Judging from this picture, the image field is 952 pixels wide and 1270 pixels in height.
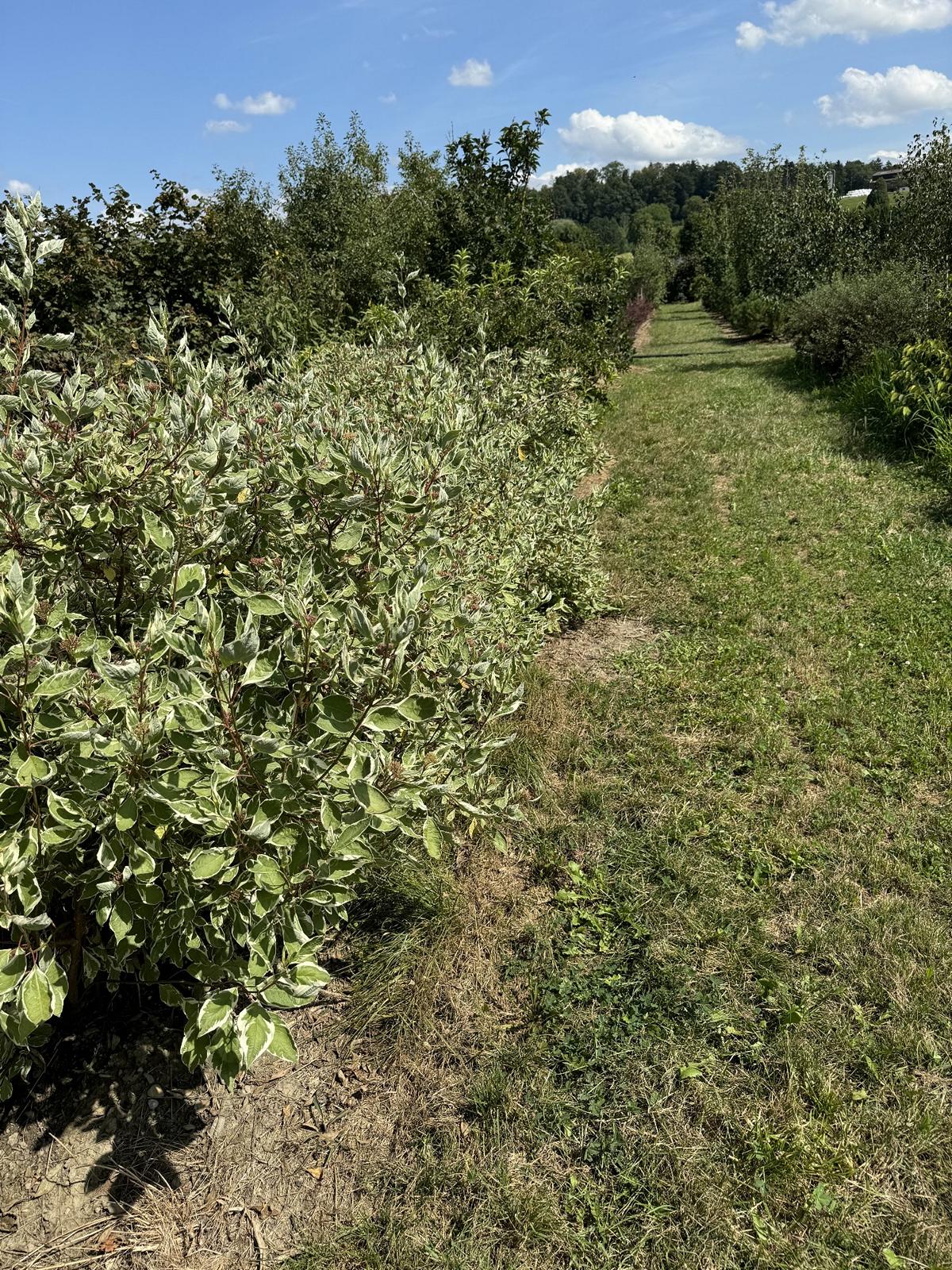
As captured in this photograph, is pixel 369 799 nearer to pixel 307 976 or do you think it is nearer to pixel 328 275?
pixel 307 976

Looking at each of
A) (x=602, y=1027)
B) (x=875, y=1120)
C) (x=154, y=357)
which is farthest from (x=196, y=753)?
(x=875, y=1120)

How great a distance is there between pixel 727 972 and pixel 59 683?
2291 mm

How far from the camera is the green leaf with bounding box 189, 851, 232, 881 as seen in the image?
5.28 ft

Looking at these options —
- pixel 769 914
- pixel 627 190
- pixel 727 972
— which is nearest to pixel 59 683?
pixel 727 972

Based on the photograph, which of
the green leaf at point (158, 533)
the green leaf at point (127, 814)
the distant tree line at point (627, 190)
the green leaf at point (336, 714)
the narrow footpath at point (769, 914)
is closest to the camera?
the green leaf at point (127, 814)

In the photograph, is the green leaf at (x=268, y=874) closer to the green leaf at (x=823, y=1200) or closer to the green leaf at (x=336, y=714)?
the green leaf at (x=336, y=714)

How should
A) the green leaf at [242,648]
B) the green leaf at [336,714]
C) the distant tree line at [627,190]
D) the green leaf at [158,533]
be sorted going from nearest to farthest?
the green leaf at [242,648] → the green leaf at [336,714] → the green leaf at [158,533] → the distant tree line at [627,190]

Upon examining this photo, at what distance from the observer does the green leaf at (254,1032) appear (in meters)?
→ 1.56

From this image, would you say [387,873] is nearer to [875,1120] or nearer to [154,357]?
[875,1120]

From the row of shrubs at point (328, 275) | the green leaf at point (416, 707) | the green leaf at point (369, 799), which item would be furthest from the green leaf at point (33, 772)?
the row of shrubs at point (328, 275)

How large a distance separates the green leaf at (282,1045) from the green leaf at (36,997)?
47 cm

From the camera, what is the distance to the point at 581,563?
5.13 meters

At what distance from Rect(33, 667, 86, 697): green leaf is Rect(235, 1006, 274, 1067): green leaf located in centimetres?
80

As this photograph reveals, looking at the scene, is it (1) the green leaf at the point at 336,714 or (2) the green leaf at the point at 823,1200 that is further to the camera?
(2) the green leaf at the point at 823,1200
